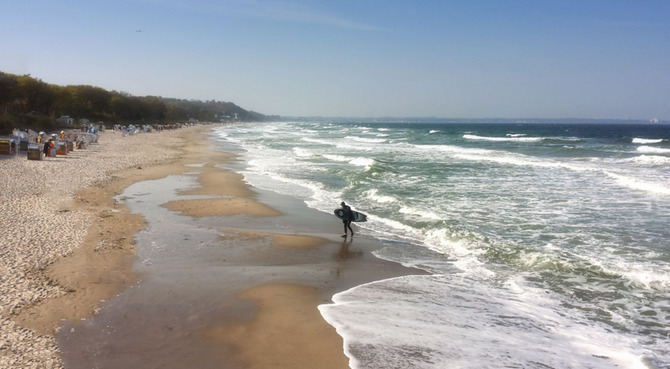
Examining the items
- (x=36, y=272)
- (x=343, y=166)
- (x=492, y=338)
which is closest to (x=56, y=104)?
(x=343, y=166)

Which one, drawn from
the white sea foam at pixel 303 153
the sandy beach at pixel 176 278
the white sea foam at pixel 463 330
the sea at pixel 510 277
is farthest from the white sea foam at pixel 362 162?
the white sea foam at pixel 463 330

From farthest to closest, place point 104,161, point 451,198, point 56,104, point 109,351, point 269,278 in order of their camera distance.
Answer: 1. point 56,104
2. point 104,161
3. point 451,198
4. point 269,278
5. point 109,351

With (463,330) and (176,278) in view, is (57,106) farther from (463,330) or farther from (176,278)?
(463,330)

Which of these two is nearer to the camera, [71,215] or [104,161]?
[71,215]

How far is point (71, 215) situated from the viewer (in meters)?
13.9

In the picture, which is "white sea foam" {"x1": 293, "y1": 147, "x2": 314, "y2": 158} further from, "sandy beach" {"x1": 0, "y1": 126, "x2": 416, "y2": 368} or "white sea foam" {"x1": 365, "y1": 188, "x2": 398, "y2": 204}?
"sandy beach" {"x1": 0, "y1": 126, "x2": 416, "y2": 368}

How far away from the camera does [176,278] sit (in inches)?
370

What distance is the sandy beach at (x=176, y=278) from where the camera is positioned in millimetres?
6422

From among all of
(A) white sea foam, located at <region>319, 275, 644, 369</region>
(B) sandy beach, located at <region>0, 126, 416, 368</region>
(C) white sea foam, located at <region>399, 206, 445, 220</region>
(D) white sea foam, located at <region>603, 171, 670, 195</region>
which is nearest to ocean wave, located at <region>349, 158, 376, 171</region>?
(D) white sea foam, located at <region>603, 171, 670, 195</region>

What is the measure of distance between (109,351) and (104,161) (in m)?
25.5

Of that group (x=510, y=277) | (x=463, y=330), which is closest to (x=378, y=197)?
(x=510, y=277)

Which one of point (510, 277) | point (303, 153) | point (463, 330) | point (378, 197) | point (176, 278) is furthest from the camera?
point (303, 153)

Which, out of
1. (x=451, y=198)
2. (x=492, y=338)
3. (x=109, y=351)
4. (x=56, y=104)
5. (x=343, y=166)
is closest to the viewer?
(x=109, y=351)

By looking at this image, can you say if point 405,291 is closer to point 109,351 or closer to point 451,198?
point 109,351
